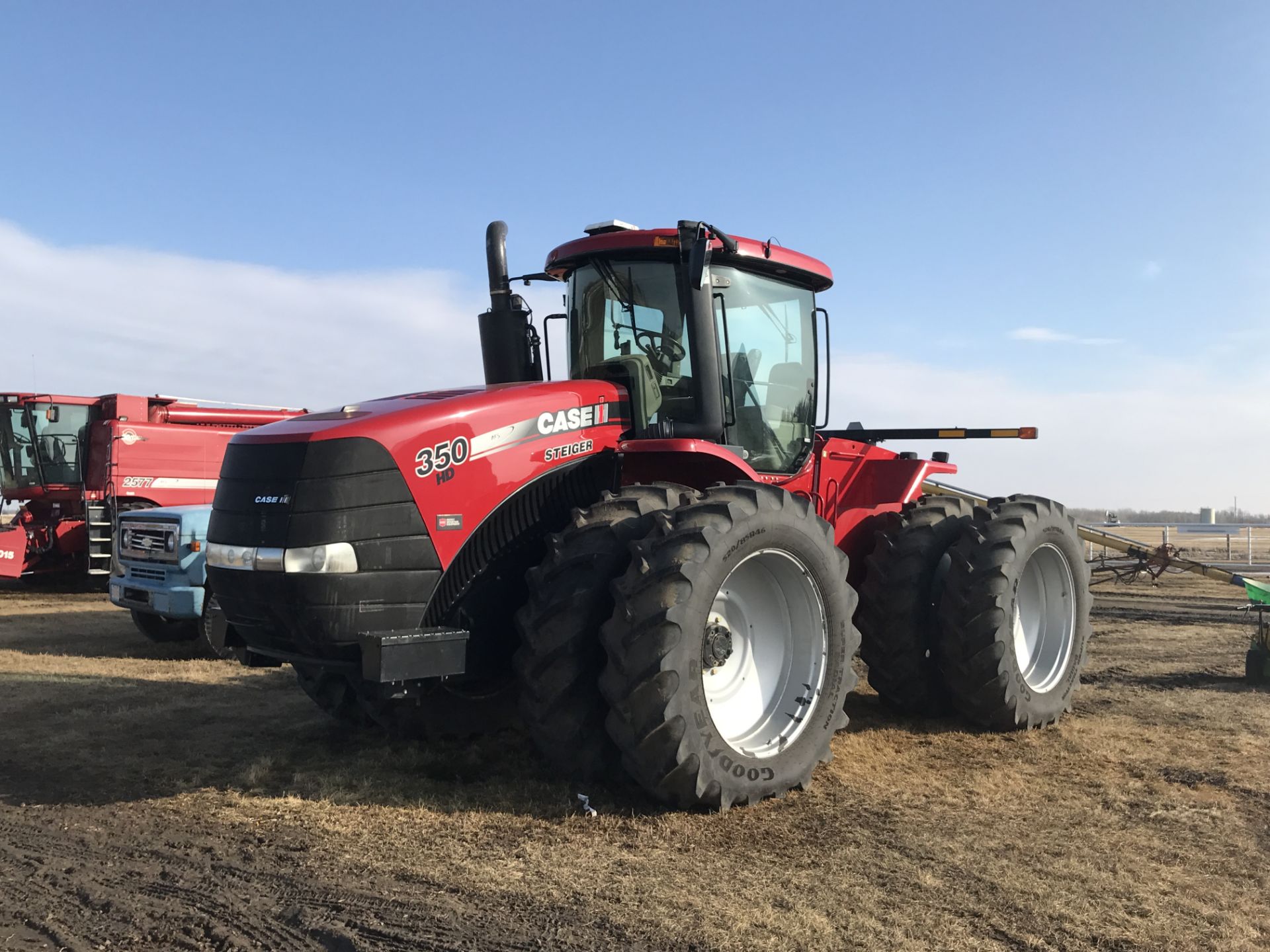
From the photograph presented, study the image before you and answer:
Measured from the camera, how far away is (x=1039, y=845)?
4086 mm

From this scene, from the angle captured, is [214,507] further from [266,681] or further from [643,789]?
[266,681]

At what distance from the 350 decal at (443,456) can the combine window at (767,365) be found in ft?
5.89

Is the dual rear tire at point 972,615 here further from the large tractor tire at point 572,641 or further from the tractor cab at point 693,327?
the large tractor tire at point 572,641

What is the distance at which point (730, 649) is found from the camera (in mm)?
4738

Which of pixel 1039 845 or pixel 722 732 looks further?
pixel 722 732

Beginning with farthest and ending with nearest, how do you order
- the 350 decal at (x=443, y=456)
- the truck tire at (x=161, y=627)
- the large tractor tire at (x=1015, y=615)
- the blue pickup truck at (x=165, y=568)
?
the truck tire at (x=161, y=627), the blue pickup truck at (x=165, y=568), the large tractor tire at (x=1015, y=615), the 350 decal at (x=443, y=456)

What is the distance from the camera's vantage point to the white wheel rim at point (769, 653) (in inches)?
192

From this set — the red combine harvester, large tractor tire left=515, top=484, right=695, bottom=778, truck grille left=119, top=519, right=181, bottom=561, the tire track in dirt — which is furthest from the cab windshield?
the red combine harvester

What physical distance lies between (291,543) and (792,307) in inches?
141

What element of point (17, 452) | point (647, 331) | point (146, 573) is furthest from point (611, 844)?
point (17, 452)

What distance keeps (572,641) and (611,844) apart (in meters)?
0.86

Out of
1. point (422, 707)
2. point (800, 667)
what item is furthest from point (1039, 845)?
point (422, 707)

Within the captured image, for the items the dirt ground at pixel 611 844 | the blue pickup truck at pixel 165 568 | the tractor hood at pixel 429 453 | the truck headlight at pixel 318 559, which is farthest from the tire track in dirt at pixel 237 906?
the blue pickup truck at pixel 165 568

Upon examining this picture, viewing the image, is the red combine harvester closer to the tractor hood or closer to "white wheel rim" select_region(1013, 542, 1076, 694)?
the tractor hood
